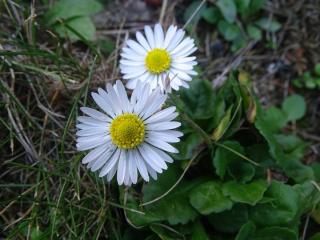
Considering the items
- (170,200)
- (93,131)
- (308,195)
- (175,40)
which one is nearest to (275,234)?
(308,195)

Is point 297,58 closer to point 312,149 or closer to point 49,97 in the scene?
point 312,149

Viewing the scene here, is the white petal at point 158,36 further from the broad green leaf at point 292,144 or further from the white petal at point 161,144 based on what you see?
the broad green leaf at point 292,144

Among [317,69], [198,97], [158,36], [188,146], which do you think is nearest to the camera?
[188,146]

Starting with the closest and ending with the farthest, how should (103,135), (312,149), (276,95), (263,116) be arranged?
(103,135) → (263,116) → (312,149) → (276,95)

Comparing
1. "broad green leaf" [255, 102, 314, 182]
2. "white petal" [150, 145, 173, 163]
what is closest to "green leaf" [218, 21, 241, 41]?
"broad green leaf" [255, 102, 314, 182]

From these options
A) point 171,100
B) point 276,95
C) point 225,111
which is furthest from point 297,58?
point 171,100

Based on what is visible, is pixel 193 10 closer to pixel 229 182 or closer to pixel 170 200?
pixel 229 182

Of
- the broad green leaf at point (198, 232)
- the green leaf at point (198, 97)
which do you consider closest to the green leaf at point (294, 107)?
the green leaf at point (198, 97)
